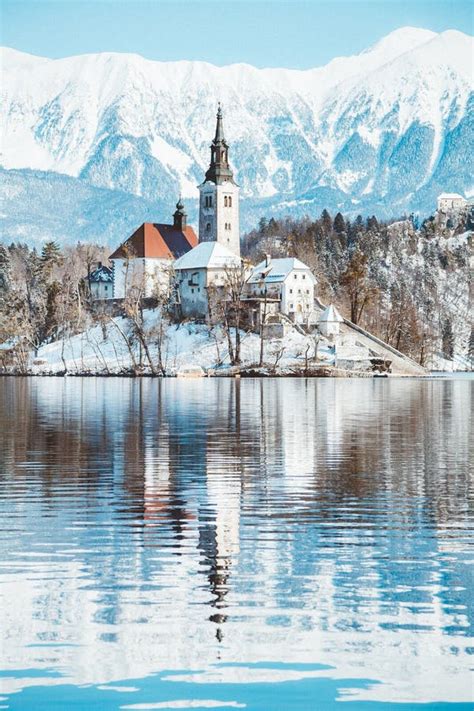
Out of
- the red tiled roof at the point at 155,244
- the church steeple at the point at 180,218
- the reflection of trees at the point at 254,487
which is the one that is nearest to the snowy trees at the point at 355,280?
the red tiled roof at the point at 155,244

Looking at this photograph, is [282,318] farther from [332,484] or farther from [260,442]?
[332,484]

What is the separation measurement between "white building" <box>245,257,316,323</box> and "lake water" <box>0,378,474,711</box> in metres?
91.8

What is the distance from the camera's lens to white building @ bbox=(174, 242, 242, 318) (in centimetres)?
12475

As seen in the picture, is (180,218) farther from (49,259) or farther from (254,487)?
(254,487)

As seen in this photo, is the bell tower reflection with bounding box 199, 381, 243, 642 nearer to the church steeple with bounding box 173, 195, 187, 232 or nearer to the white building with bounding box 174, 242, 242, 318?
the white building with bounding box 174, 242, 242, 318

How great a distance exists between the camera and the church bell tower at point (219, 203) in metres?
147

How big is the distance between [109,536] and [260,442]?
1666 cm

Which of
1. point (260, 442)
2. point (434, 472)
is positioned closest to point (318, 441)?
point (260, 442)

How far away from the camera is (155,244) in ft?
466

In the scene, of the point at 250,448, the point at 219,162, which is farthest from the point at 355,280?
the point at 250,448

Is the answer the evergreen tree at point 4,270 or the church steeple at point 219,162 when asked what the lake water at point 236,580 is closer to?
the church steeple at point 219,162

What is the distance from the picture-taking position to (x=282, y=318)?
11906 centimetres

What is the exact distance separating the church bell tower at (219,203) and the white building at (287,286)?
72.1ft

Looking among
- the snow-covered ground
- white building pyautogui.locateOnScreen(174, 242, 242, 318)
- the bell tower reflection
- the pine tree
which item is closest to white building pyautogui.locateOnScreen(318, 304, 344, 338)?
the snow-covered ground
